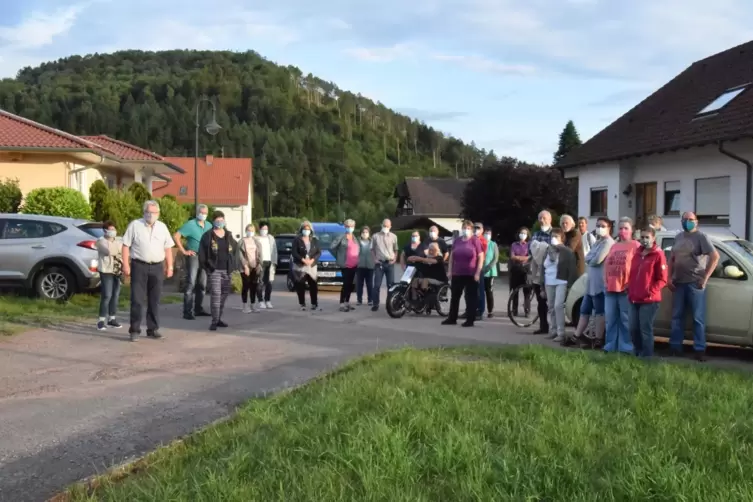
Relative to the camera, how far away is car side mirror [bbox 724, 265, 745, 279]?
31.8ft

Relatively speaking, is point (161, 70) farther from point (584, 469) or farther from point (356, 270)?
point (584, 469)

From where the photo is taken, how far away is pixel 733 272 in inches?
383

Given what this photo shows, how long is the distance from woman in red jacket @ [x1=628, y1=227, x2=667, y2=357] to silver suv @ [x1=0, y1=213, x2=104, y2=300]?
9704 mm

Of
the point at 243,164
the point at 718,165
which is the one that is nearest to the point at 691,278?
the point at 718,165

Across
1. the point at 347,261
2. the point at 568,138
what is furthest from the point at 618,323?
the point at 568,138

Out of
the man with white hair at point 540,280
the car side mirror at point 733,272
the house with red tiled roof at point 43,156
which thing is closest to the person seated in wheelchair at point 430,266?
the man with white hair at point 540,280

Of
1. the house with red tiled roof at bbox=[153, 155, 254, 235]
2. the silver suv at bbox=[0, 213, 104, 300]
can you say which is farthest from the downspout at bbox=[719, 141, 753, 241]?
the house with red tiled roof at bbox=[153, 155, 254, 235]

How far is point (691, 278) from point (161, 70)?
96503 millimetres

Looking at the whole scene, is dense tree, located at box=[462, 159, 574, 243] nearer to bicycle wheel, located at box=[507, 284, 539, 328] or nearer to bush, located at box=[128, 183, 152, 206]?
bush, located at box=[128, 183, 152, 206]

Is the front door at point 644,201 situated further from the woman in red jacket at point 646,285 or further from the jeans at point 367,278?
the woman in red jacket at point 646,285

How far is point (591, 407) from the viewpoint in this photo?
18.9 ft

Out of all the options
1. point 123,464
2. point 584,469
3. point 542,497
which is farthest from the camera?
point 123,464

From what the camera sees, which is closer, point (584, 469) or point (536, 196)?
point (584, 469)

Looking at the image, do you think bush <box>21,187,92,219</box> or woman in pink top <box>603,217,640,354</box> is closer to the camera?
woman in pink top <box>603,217,640,354</box>
